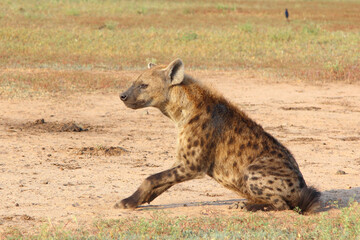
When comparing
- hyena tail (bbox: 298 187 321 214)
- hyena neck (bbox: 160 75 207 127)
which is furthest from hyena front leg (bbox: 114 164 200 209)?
hyena tail (bbox: 298 187 321 214)

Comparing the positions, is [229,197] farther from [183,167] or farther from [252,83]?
[252,83]

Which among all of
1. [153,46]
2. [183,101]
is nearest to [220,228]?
[183,101]

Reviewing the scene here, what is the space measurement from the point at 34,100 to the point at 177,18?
58.7 feet

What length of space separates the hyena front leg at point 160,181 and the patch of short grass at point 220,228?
201 mm

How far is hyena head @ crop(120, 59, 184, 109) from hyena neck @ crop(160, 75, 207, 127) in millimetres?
57

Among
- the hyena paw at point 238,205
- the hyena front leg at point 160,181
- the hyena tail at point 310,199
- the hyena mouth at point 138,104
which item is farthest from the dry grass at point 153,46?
the hyena tail at point 310,199

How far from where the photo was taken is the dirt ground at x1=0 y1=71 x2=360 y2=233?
18.8ft

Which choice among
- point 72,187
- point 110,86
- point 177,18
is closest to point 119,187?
point 72,187

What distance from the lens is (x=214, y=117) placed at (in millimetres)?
5469

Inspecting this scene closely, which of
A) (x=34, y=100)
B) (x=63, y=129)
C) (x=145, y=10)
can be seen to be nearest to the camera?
(x=63, y=129)

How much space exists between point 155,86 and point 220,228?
54.6 inches

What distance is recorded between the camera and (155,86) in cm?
552

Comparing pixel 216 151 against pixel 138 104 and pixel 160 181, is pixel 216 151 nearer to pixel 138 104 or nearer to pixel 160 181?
pixel 160 181

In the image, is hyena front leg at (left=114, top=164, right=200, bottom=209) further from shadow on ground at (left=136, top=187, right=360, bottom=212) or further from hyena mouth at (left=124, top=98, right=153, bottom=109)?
hyena mouth at (left=124, top=98, right=153, bottom=109)
